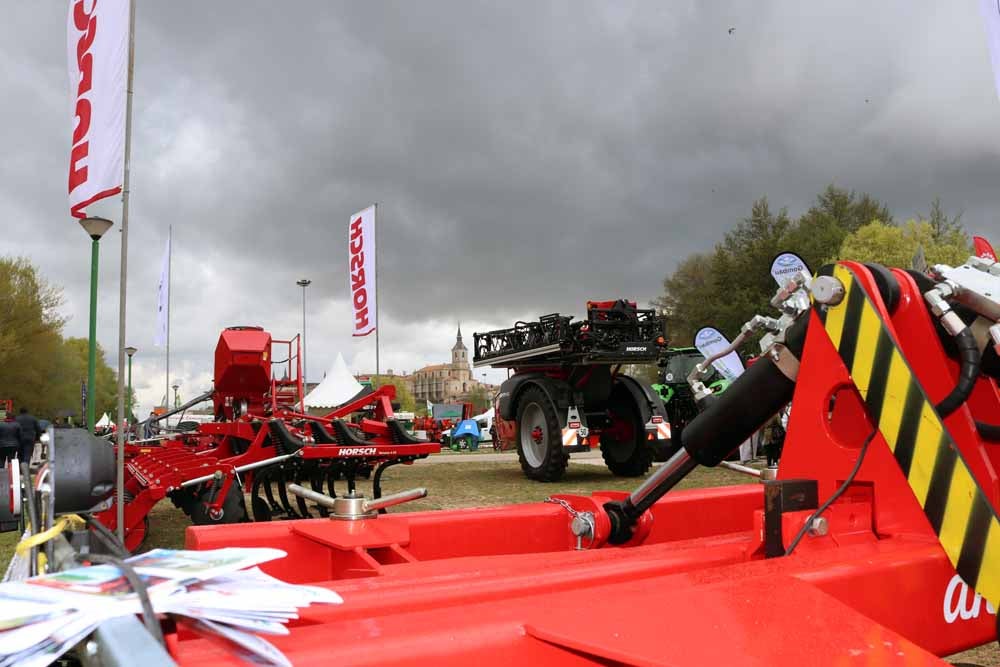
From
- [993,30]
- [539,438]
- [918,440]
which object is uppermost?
[993,30]

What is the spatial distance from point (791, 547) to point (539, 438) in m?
8.76

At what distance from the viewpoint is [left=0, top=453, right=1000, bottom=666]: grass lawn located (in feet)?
23.0

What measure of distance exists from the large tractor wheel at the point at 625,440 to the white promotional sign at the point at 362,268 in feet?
22.3

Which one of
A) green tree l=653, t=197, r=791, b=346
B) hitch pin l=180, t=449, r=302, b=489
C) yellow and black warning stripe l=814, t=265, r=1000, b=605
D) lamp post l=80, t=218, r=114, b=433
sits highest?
green tree l=653, t=197, r=791, b=346

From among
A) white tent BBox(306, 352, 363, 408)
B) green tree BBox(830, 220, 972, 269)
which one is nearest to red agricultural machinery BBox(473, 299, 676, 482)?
white tent BBox(306, 352, 363, 408)

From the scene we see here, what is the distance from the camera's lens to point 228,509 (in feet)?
19.1

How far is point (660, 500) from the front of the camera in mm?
2705

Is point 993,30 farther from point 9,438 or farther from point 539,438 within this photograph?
point 9,438

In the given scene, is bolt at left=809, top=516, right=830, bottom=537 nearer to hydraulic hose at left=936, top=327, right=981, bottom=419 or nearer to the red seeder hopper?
the red seeder hopper

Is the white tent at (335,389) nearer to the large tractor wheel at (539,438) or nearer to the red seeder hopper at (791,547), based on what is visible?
the large tractor wheel at (539,438)

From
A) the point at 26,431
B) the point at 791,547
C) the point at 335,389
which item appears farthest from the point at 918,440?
the point at 335,389

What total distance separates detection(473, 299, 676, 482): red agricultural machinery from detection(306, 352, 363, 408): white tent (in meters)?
14.0

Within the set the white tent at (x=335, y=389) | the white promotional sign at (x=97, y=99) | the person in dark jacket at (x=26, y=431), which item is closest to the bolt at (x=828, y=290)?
the white promotional sign at (x=97, y=99)

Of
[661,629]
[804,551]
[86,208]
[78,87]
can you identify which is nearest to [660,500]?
[804,551]
